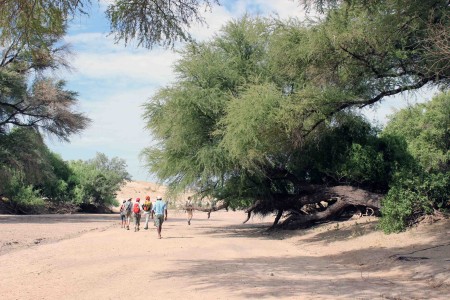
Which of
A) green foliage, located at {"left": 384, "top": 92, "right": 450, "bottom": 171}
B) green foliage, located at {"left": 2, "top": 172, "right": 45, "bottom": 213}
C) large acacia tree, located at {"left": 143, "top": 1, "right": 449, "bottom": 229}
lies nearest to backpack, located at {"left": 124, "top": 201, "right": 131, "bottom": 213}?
large acacia tree, located at {"left": 143, "top": 1, "right": 449, "bottom": 229}

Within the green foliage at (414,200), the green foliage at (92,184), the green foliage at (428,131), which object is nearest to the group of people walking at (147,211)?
the green foliage at (414,200)

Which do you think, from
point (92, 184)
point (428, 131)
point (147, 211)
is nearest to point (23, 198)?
point (92, 184)

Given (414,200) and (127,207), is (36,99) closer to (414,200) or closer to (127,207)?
(127,207)

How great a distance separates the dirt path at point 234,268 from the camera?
30.6ft

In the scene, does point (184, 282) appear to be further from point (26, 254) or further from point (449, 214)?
point (449, 214)

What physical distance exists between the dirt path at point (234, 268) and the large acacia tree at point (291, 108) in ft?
12.4

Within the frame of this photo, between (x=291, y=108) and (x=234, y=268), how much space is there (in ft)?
26.1

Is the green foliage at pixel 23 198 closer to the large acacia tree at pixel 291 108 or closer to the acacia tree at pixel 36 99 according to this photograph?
the acacia tree at pixel 36 99

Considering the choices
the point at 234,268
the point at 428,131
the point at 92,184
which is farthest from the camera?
the point at 92,184

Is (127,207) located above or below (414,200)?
above

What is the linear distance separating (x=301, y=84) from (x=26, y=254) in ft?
37.9

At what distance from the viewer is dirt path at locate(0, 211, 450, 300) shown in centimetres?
934

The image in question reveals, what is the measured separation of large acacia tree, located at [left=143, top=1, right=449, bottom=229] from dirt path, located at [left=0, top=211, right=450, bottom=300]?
3.77 meters

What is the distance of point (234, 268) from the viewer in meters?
12.3
